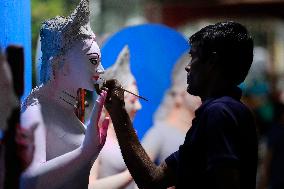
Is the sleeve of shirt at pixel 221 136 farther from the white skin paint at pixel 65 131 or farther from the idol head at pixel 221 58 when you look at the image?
the white skin paint at pixel 65 131

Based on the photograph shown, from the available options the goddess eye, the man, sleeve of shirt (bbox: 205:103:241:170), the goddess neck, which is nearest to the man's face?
the man

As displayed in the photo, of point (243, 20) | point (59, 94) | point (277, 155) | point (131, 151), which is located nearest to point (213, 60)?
point (131, 151)

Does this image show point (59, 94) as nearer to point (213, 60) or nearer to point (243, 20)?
point (213, 60)

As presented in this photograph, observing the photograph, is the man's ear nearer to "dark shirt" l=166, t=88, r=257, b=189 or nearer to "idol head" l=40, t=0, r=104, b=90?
"dark shirt" l=166, t=88, r=257, b=189

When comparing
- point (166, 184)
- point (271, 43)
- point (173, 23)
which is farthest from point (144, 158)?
point (271, 43)

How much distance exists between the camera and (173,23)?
13.4 metres

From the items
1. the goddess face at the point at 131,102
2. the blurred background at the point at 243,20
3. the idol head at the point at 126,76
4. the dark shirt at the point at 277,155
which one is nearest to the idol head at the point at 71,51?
the idol head at the point at 126,76

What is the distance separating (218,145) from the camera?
9.80 ft

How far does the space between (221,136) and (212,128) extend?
1.9 inches

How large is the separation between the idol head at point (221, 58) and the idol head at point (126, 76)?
1249mm

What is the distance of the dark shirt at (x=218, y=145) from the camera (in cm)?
298

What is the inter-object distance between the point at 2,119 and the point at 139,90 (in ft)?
6.42

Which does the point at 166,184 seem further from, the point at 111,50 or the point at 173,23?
the point at 173,23

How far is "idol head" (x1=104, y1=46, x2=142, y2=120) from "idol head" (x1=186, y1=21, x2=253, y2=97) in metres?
1.25
